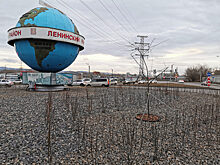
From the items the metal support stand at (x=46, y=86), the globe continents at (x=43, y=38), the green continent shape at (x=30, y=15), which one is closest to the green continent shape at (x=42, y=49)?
the globe continents at (x=43, y=38)

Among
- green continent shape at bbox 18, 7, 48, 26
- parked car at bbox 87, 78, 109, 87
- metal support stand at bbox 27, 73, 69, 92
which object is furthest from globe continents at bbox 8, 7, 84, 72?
parked car at bbox 87, 78, 109, 87

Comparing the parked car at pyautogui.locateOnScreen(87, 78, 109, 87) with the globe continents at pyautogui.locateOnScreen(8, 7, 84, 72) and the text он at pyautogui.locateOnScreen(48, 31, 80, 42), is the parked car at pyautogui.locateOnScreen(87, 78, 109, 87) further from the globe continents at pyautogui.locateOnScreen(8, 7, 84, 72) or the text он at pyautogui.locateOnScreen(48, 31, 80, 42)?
the text он at pyautogui.locateOnScreen(48, 31, 80, 42)

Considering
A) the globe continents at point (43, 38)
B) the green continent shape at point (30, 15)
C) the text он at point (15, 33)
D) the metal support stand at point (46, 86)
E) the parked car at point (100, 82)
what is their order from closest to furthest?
the globe continents at point (43, 38), the text он at point (15, 33), the green continent shape at point (30, 15), the metal support stand at point (46, 86), the parked car at point (100, 82)

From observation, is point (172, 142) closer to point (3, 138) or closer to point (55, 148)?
point (55, 148)

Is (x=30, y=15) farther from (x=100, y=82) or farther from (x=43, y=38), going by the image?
(x=100, y=82)

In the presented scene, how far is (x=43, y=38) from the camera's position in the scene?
491 inches

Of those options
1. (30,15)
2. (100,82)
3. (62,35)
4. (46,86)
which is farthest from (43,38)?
(100,82)

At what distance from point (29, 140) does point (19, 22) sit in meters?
12.3

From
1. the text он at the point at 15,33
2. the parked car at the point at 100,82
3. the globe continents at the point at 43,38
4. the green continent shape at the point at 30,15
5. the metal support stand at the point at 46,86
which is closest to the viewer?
the globe continents at the point at 43,38

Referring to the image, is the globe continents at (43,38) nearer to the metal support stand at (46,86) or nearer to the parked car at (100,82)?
the metal support stand at (46,86)

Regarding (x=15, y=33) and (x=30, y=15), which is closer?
(x=15, y=33)

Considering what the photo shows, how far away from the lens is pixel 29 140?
4.93m

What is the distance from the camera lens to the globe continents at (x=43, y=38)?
1248 centimetres

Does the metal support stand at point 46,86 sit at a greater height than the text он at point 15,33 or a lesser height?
lesser
